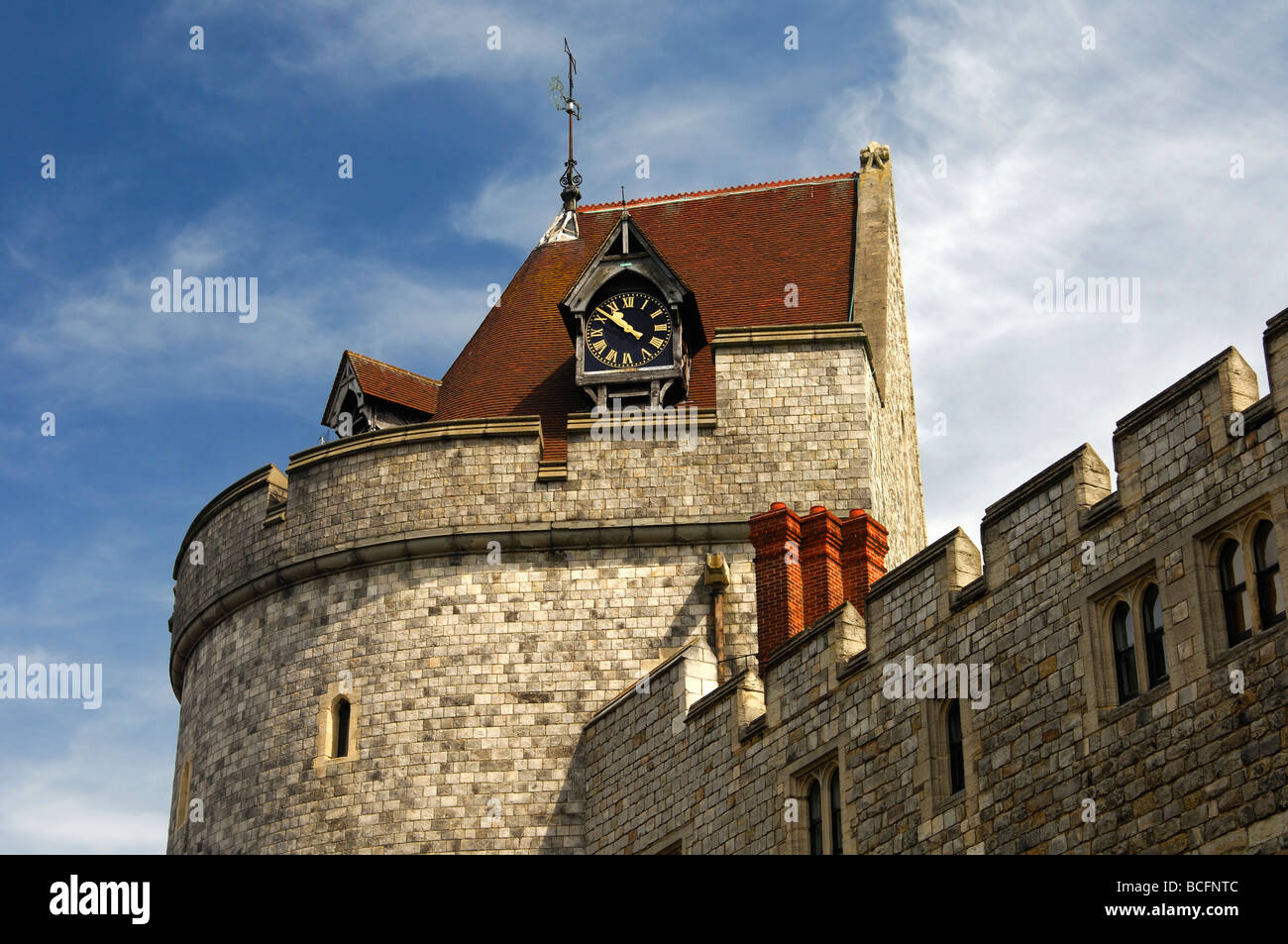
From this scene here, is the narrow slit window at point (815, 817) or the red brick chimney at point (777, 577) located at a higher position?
the red brick chimney at point (777, 577)

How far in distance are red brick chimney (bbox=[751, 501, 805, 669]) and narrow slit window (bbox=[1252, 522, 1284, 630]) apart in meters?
8.39

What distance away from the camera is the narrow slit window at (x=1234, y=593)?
1672 centimetres

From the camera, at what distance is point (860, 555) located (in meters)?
25.3

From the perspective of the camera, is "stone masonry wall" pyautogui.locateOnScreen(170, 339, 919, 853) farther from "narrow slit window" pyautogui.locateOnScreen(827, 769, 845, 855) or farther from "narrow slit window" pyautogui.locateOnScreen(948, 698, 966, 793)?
"narrow slit window" pyautogui.locateOnScreen(948, 698, 966, 793)

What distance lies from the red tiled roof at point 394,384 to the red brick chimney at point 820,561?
26.9ft

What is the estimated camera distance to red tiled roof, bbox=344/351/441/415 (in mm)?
31281

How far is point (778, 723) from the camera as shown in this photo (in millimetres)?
22406

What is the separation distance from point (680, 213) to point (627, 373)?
5974 millimetres

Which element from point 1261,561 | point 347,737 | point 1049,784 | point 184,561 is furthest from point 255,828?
point 1261,561

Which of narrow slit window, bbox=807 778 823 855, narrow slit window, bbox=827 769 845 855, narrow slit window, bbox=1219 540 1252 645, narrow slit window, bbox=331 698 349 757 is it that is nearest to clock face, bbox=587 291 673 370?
narrow slit window, bbox=331 698 349 757

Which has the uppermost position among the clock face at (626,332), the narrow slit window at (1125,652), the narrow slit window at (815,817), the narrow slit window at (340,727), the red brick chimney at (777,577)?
the clock face at (626,332)

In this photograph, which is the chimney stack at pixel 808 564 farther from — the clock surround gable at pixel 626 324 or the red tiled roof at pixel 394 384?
the red tiled roof at pixel 394 384

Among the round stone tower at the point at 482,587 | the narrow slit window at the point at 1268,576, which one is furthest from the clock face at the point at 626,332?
the narrow slit window at the point at 1268,576
